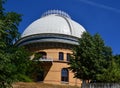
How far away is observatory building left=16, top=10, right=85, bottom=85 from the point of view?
5362 centimetres

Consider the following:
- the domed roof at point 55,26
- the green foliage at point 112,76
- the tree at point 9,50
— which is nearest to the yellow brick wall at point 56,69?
the domed roof at point 55,26

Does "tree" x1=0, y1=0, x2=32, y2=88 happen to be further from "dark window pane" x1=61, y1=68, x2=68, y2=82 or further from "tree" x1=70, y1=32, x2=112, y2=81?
"dark window pane" x1=61, y1=68, x2=68, y2=82

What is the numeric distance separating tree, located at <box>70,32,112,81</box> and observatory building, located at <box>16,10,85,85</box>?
18284 mm

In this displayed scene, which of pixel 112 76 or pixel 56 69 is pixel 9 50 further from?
pixel 56 69

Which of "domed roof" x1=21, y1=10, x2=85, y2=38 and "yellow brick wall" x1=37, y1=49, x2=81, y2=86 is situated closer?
"yellow brick wall" x1=37, y1=49, x2=81, y2=86

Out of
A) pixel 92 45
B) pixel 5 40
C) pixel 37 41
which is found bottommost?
pixel 5 40

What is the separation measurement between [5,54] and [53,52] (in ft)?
120

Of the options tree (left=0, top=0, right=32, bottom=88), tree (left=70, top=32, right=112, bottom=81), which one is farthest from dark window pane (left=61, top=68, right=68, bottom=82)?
tree (left=0, top=0, right=32, bottom=88)

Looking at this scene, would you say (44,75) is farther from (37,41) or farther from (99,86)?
(99,86)

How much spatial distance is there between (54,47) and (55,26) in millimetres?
4171

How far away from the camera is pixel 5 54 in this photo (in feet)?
58.7

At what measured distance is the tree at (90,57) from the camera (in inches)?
1308

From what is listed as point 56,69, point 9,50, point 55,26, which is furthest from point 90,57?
point 55,26

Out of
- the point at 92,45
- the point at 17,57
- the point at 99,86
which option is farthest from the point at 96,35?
the point at 17,57
